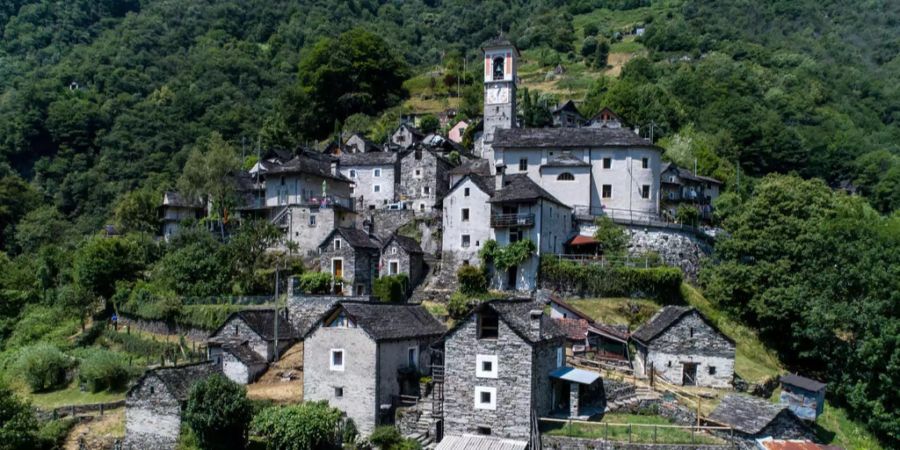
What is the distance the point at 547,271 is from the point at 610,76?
3052 inches

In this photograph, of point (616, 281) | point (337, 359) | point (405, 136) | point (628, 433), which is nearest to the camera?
point (628, 433)

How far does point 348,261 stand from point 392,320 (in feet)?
38.3

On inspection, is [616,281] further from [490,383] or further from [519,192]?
[490,383]

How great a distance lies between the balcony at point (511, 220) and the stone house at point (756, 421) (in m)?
18.3

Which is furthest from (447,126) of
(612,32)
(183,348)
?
(612,32)

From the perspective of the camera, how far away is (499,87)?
68.1 m

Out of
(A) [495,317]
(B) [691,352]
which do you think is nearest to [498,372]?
(A) [495,317]

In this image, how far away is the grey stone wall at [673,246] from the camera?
2021 inches

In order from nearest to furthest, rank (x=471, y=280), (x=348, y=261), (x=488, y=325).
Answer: (x=488, y=325), (x=471, y=280), (x=348, y=261)

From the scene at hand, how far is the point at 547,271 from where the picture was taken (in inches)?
1922

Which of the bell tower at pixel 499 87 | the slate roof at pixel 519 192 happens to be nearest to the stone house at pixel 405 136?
the bell tower at pixel 499 87

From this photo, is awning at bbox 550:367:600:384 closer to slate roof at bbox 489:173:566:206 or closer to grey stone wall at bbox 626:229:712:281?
slate roof at bbox 489:173:566:206

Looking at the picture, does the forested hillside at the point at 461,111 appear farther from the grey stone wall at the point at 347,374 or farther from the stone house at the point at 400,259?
the grey stone wall at the point at 347,374

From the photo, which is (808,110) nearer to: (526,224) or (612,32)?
(612,32)
